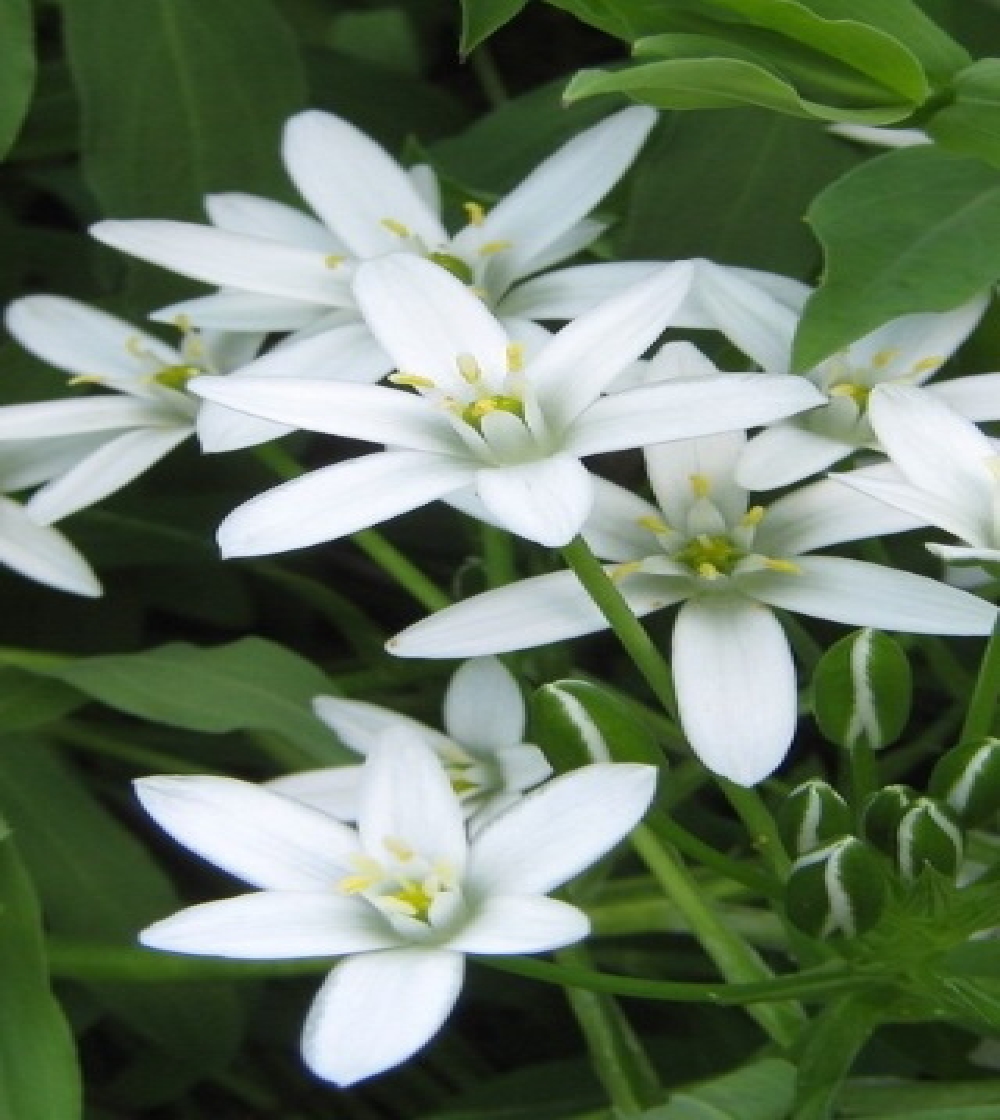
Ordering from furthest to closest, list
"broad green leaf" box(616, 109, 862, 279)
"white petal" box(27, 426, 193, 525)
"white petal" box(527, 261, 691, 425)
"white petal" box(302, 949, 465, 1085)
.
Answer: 1. "broad green leaf" box(616, 109, 862, 279)
2. "white petal" box(27, 426, 193, 525)
3. "white petal" box(527, 261, 691, 425)
4. "white petal" box(302, 949, 465, 1085)

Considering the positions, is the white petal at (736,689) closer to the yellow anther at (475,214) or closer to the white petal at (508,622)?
the white petal at (508,622)

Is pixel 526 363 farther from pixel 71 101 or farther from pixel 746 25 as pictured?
pixel 71 101

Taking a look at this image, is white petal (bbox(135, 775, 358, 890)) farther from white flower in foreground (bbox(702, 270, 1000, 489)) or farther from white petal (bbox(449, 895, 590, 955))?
white flower in foreground (bbox(702, 270, 1000, 489))

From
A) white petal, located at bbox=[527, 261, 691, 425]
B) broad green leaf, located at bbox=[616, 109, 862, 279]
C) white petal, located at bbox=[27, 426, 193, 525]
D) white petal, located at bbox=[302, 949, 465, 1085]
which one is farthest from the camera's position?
broad green leaf, located at bbox=[616, 109, 862, 279]

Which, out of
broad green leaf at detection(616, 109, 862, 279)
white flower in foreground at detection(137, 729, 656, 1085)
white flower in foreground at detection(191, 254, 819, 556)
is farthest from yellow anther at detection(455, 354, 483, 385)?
broad green leaf at detection(616, 109, 862, 279)

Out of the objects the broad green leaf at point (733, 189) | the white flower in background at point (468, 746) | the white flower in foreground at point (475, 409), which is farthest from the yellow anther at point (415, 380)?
the broad green leaf at point (733, 189)

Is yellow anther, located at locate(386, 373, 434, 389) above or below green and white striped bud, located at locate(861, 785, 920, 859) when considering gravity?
above

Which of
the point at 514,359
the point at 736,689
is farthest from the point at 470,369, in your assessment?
the point at 736,689
